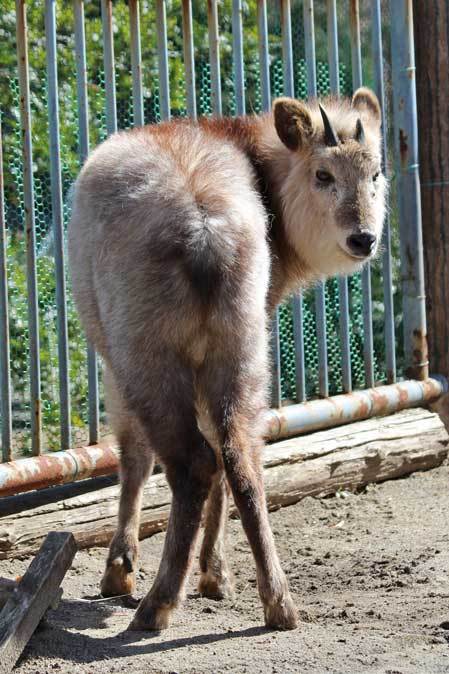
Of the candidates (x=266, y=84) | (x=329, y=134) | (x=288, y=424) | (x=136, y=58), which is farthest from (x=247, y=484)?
(x=266, y=84)

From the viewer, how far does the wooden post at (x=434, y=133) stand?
21.7 ft

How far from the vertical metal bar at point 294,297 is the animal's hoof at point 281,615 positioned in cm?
224

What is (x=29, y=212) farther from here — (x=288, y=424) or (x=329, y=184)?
(x=288, y=424)

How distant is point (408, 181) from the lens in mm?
6547

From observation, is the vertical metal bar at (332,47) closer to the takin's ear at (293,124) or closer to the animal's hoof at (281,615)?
the takin's ear at (293,124)

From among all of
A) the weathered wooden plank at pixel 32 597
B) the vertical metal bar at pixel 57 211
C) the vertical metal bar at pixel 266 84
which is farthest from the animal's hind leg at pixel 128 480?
the vertical metal bar at pixel 266 84

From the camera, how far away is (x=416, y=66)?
6.73 metres

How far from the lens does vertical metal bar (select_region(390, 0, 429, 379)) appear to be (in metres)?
6.53

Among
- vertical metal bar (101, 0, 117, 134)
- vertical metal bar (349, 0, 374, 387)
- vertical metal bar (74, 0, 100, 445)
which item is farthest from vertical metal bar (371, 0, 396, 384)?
vertical metal bar (74, 0, 100, 445)

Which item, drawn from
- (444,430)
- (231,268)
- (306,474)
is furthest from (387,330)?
(231,268)

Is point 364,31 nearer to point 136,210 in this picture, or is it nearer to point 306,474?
point 306,474

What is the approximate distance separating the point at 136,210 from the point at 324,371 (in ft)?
8.18

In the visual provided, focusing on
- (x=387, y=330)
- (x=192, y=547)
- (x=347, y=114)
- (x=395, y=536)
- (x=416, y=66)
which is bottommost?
(x=395, y=536)

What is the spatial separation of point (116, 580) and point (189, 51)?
2569 millimetres
